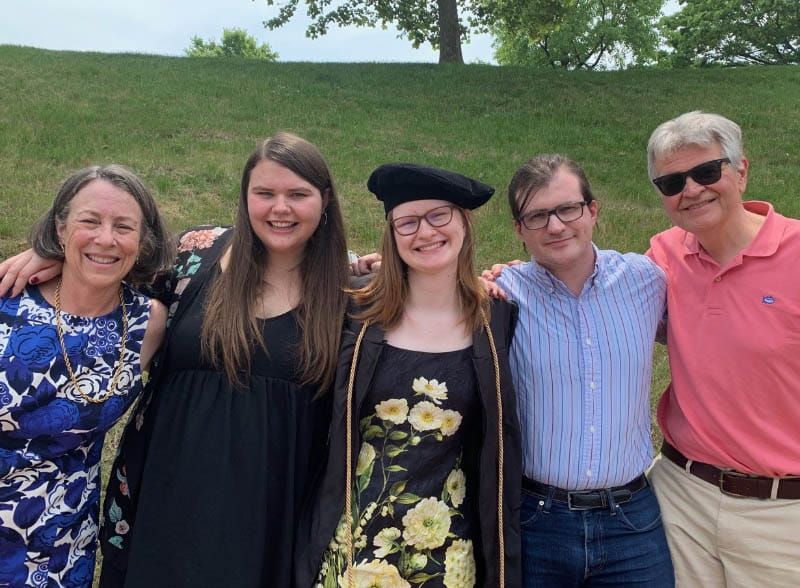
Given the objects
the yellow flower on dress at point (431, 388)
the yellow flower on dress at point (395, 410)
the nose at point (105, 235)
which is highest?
the nose at point (105, 235)

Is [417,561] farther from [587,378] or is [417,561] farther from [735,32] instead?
[735,32]

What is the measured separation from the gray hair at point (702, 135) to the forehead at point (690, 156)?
0.01m

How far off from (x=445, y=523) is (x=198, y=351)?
3.76 ft

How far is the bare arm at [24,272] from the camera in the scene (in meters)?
2.53

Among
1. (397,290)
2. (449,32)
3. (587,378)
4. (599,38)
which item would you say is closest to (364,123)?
(449,32)

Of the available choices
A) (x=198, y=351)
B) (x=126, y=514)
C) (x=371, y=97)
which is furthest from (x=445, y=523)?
(x=371, y=97)

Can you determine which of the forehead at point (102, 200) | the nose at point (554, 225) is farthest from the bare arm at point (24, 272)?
the nose at point (554, 225)

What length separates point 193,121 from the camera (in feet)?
38.2

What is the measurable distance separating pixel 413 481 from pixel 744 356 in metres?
1.37

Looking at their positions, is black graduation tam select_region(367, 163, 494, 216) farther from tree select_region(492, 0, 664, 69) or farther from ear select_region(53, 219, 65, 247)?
tree select_region(492, 0, 664, 69)

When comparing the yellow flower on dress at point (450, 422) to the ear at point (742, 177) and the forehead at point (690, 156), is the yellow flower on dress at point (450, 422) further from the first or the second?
the ear at point (742, 177)

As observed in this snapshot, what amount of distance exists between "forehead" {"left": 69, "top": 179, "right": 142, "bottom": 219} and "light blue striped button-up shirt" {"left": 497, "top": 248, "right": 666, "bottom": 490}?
1670 mm

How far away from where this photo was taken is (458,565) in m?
2.44

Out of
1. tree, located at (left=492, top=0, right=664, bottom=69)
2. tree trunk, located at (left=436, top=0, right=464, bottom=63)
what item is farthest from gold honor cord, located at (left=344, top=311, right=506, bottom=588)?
tree, located at (left=492, top=0, right=664, bottom=69)
